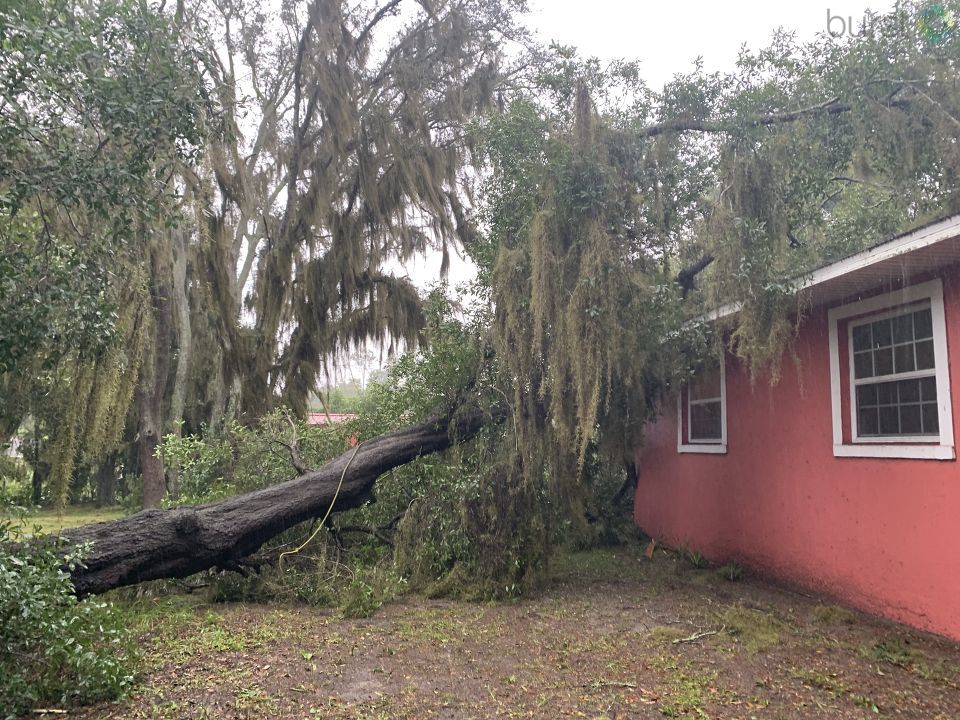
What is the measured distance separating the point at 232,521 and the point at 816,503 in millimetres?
5458

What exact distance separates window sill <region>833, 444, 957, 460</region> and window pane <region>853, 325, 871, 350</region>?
876 millimetres

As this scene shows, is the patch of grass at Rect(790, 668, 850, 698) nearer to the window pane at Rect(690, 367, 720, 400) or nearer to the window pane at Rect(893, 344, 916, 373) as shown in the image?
the window pane at Rect(893, 344, 916, 373)

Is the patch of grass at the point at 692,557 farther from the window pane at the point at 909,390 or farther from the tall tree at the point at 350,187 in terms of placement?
the tall tree at the point at 350,187

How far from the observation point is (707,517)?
8.59 meters

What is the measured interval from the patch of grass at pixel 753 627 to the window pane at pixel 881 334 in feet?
8.09

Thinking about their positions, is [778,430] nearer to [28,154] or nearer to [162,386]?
[28,154]

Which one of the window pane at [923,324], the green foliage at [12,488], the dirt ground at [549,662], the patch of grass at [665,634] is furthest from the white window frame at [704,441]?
the green foliage at [12,488]

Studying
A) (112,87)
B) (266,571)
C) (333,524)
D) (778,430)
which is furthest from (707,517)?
(112,87)

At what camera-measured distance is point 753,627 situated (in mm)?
5555

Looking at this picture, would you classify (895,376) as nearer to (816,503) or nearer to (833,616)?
(816,503)

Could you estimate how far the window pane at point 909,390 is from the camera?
5.66 metres

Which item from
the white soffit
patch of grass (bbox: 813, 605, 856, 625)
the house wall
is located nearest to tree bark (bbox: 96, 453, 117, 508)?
the house wall

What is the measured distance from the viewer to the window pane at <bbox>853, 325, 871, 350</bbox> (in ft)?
20.4

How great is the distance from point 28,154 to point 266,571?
166 inches
